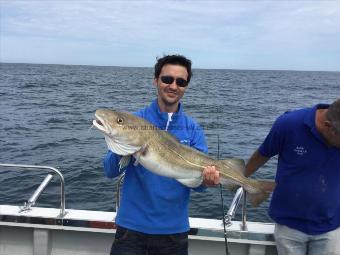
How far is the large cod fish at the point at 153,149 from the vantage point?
3494 mm

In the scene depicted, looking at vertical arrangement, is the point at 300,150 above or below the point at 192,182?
above

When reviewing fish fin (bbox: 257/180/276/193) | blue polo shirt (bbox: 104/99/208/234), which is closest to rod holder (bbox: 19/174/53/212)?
blue polo shirt (bbox: 104/99/208/234)

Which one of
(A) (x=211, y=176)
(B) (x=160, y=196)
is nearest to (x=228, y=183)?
(A) (x=211, y=176)

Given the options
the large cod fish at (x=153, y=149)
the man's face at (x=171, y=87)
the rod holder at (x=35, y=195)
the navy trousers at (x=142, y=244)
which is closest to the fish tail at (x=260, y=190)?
the large cod fish at (x=153, y=149)

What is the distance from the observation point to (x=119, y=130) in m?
3.49

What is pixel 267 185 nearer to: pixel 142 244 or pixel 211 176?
pixel 211 176

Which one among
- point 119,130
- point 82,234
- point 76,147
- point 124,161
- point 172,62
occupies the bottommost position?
point 76,147

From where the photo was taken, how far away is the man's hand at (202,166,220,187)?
368cm

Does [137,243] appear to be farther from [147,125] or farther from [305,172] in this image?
[305,172]

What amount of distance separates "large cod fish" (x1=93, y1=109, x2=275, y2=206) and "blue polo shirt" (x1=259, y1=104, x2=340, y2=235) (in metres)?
0.61

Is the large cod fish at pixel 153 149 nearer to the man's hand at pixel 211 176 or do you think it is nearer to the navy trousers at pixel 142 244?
the man's hand at pixel 211 176

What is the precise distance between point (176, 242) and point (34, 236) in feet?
7.14

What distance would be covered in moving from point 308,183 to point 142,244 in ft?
5.36

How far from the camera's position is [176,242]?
366 centimetres
